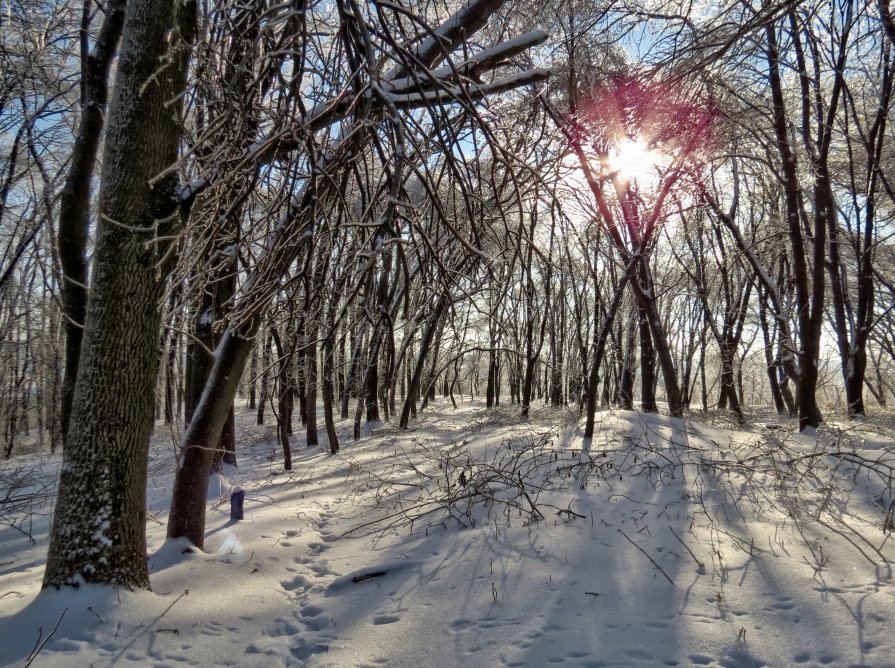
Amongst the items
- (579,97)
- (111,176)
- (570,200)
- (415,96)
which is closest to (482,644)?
→ (415,96)

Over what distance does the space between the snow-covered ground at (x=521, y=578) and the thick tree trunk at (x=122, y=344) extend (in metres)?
0.24

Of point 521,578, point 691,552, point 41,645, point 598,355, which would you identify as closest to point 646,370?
point 598,355

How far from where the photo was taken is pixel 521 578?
9.71 ft

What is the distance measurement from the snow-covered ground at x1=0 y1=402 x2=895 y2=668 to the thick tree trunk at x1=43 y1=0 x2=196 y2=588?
239mm

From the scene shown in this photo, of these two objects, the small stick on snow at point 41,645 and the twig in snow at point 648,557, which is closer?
the small stick on snow at point 41,645

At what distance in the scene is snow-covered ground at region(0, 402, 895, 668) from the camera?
2.24m

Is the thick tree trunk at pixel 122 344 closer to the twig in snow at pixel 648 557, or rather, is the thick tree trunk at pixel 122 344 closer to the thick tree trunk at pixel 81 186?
the twig in snow at pixel 648 557

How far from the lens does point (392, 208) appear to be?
1.67 meters

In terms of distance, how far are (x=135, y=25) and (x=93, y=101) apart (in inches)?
125

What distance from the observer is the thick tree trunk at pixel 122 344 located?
7.96 feet

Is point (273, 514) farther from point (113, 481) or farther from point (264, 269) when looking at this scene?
point (264, 269)

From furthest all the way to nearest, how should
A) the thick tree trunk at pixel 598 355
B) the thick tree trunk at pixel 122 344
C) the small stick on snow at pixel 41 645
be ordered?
1. the thick tree trunk at pixel 598 355
2. the thick tree trunk at pixel 122 344
3. the small stick on snow at pixel 41 645

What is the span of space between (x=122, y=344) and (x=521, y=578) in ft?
8.56

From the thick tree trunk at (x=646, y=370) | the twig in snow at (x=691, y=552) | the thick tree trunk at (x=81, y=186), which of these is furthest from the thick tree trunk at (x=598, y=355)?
the thick tree trunk at (x=81, y=186)
